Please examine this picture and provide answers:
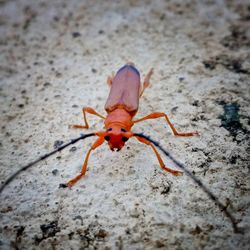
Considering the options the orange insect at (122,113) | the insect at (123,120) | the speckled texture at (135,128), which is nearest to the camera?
the speckled texture at (135,128)

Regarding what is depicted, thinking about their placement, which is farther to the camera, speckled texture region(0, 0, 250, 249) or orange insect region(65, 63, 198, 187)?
orange insect region(65, 63, 198, 187)

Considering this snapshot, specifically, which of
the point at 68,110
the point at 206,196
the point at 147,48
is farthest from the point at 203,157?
the point at 147,48

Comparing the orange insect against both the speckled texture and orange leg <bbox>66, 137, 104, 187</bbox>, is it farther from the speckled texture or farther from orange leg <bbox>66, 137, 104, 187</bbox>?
the speckled texture

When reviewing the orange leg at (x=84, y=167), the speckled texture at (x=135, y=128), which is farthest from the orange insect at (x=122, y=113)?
the speckled texture at (x=135, y=128)

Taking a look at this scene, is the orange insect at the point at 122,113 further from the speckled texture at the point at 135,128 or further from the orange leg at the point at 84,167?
the speckled texture at the point at 135,128

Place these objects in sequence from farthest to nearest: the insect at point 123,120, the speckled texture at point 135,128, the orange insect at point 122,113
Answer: the orange insect at point 122,113 → the insect at point 123,120 → the speckled texture at point 135,128

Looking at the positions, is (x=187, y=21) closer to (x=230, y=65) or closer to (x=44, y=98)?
(x=230, y=65)

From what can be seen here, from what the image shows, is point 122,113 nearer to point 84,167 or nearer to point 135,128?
point 135,128

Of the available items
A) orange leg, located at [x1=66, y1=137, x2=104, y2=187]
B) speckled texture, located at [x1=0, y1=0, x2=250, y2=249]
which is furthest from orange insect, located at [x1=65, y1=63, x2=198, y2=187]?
speckled texture, located at [x1=0, y1=0, x2=250, y2=249]
